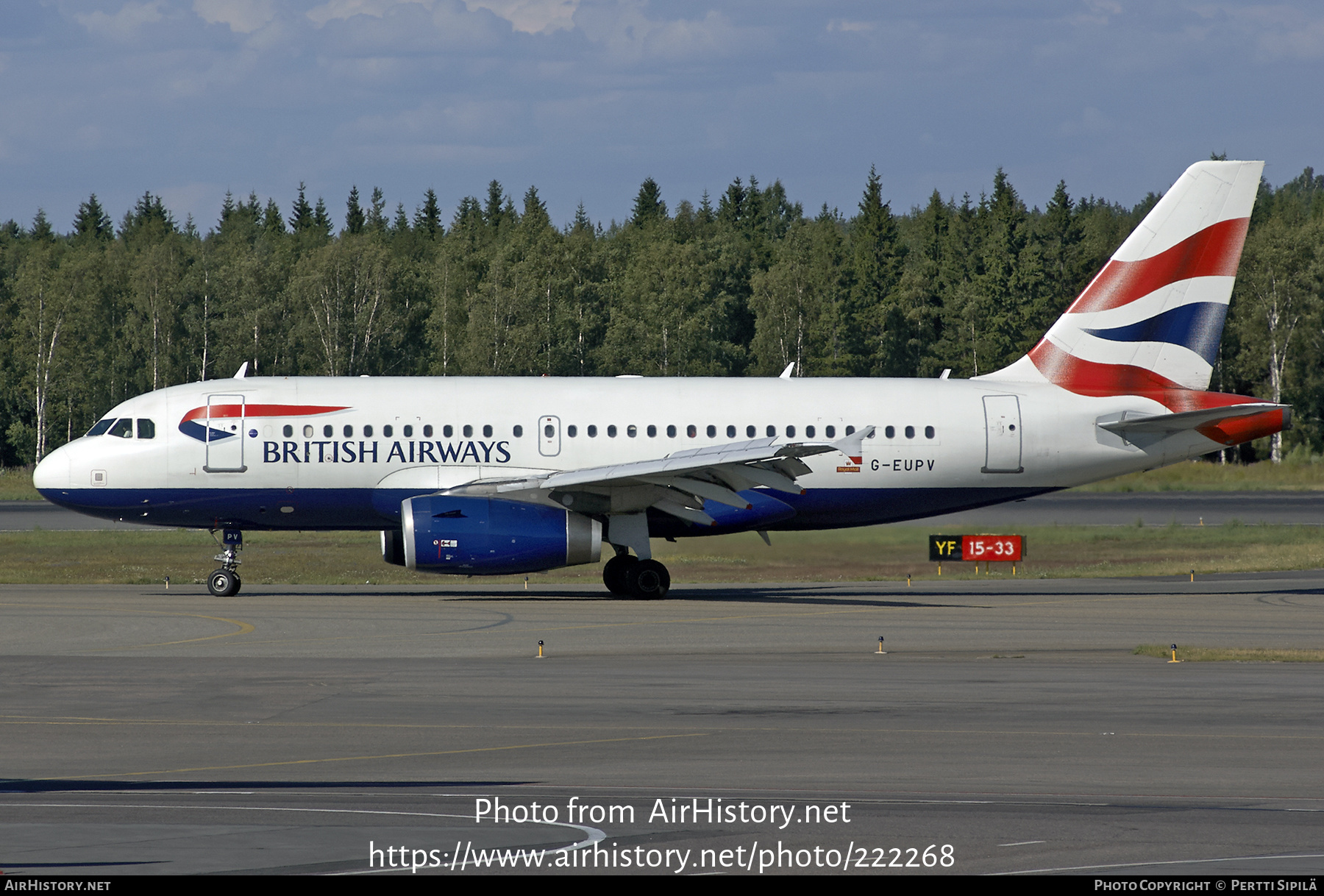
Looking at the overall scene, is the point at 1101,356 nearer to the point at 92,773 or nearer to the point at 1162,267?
the point at 1162,267

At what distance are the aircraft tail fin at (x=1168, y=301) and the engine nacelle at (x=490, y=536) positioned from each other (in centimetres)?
1131

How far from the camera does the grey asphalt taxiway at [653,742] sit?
9.89 meters

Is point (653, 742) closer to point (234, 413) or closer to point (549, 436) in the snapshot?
point (549, 436)

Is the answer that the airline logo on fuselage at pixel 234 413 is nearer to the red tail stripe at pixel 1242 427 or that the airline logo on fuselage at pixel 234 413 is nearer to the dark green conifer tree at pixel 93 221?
the red tail stripe at pixel 1242 427

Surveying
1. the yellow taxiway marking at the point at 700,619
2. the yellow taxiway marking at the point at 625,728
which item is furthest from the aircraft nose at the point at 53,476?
the yellow taxiway marking at the point at 625,728

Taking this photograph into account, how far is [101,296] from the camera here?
99.4m

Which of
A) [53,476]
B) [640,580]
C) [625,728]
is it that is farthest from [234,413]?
[625,728]

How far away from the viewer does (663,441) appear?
31672 mm

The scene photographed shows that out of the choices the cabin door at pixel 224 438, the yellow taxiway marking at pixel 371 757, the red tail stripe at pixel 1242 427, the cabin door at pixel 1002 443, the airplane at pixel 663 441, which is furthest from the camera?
the cabin door at pixel 1002 443

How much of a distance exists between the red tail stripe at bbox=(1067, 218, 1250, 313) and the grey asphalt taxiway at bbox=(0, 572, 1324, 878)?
8.61 meters

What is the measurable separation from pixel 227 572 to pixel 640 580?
8665 millimetres

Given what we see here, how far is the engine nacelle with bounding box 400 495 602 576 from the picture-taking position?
1132 inches

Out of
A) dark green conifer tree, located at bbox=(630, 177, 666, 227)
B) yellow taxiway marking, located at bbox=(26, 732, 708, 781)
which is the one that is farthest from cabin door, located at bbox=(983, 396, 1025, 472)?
dark green conifer tree, located at bbox=(630, 177, 666, 227)
